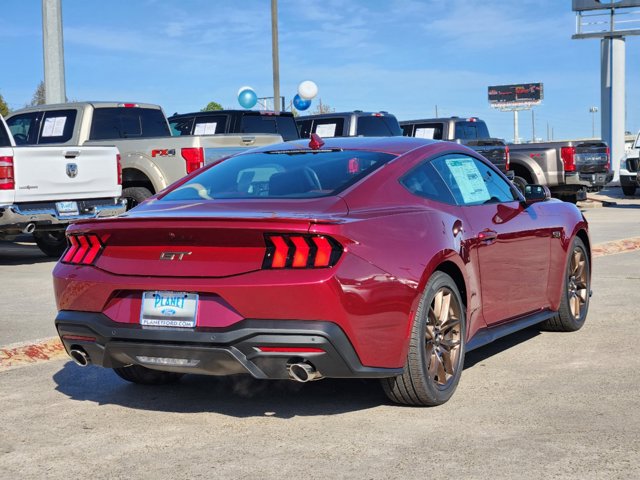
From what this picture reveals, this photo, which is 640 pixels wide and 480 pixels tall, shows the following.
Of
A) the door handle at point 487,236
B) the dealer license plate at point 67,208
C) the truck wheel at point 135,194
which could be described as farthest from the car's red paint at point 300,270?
the truck wheel at point 135,194

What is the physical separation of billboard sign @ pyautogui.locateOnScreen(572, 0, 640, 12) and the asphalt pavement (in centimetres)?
Answer: 3219

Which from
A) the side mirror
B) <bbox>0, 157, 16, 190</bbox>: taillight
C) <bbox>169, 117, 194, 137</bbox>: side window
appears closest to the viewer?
the side mirror

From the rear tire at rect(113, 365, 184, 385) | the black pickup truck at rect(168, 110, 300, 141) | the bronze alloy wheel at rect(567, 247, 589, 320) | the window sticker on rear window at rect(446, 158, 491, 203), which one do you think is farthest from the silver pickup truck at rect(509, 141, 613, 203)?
the rear tire at rect(113, 365, 184, 385)

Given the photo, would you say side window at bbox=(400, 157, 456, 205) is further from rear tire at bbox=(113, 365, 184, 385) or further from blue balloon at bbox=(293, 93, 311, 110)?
blue balloon at bbox=(293, 93, 311, 110)

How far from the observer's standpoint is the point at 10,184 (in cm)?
1210

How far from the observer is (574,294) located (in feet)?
24.9

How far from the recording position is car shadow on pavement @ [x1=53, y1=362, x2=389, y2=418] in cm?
538

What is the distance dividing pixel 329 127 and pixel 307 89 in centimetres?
1289

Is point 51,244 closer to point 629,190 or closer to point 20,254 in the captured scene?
point 20,254

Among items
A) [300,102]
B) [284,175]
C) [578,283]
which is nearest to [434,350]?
[284,175]

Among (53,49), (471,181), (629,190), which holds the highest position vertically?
(53,49)

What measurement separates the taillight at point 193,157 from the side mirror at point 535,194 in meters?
7.15

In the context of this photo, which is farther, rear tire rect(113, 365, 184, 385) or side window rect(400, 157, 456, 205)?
rear tire rect(113, 365, 184, 385)

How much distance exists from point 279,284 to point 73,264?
1287mm
